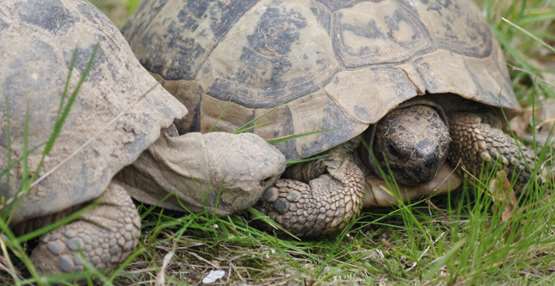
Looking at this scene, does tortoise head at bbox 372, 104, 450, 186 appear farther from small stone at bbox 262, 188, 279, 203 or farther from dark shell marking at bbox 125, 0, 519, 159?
small stone at bbox 262, 188, 279, 203

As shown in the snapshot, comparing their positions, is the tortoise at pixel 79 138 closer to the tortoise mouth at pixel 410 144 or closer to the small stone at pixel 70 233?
the small stone at pixel 70 233

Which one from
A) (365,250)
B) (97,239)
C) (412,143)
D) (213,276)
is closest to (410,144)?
(412,143)

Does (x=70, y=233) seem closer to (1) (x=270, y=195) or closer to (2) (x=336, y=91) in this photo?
(1) (x=270, y=195)

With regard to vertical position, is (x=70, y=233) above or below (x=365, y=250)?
above

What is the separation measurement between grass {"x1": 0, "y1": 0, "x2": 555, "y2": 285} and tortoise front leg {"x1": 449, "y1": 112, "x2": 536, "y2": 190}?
142 millimetres

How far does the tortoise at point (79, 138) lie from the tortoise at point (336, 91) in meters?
0.30

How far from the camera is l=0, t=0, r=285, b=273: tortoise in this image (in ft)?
7.86

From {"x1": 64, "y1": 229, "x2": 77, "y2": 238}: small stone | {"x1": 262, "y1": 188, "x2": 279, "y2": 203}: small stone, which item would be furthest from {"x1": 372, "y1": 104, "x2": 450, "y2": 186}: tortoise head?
{"x1": 64, "y1": 229, "x2": 77, "y2": 238}: small stone

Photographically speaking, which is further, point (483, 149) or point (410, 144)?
point (483, 149)

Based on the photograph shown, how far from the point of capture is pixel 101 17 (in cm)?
291

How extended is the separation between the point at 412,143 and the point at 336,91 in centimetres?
Answer: 39

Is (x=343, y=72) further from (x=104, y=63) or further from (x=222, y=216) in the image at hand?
(x=104, y=63)

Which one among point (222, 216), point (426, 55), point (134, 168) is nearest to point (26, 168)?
point (134, 168)

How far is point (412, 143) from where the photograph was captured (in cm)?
305
